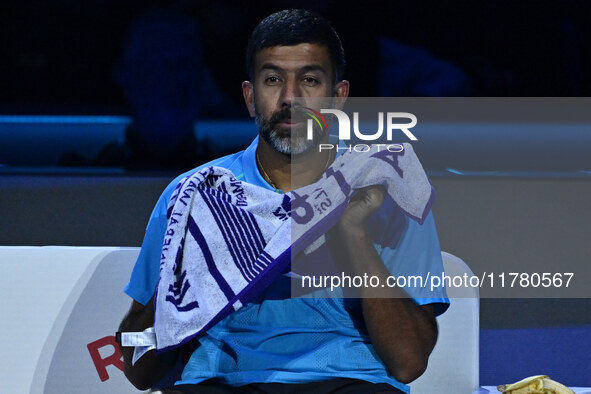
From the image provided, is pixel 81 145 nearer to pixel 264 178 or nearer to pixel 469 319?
pixel 264 178

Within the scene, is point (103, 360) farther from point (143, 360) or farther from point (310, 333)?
point (310, 333)

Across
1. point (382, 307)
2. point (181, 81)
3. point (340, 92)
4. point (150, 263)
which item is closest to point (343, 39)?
point (181, 81)

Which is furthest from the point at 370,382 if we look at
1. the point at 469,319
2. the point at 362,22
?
the point at 362,22

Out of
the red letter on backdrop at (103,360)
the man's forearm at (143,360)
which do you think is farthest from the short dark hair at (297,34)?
the red letter on backdrop at (103,360)

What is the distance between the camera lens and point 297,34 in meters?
1.48

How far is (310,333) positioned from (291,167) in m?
0.30

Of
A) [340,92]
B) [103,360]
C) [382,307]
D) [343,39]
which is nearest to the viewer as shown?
[382,307]

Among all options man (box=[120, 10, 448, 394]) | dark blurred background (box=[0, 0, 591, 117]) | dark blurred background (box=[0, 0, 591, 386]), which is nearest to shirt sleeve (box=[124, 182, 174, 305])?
man (box=[120, 10, 448, 394])

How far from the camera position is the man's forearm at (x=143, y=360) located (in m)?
1.40

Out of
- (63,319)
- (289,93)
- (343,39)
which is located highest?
(343,39)

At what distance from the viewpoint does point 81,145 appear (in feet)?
7.87

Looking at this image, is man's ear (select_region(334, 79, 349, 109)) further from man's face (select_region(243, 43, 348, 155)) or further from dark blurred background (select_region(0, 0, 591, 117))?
dark blurred background (select_region(0, 0, 591, 117))

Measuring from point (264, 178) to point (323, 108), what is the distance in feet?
0.54

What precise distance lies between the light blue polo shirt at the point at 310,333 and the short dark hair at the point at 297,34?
12.0 inches
